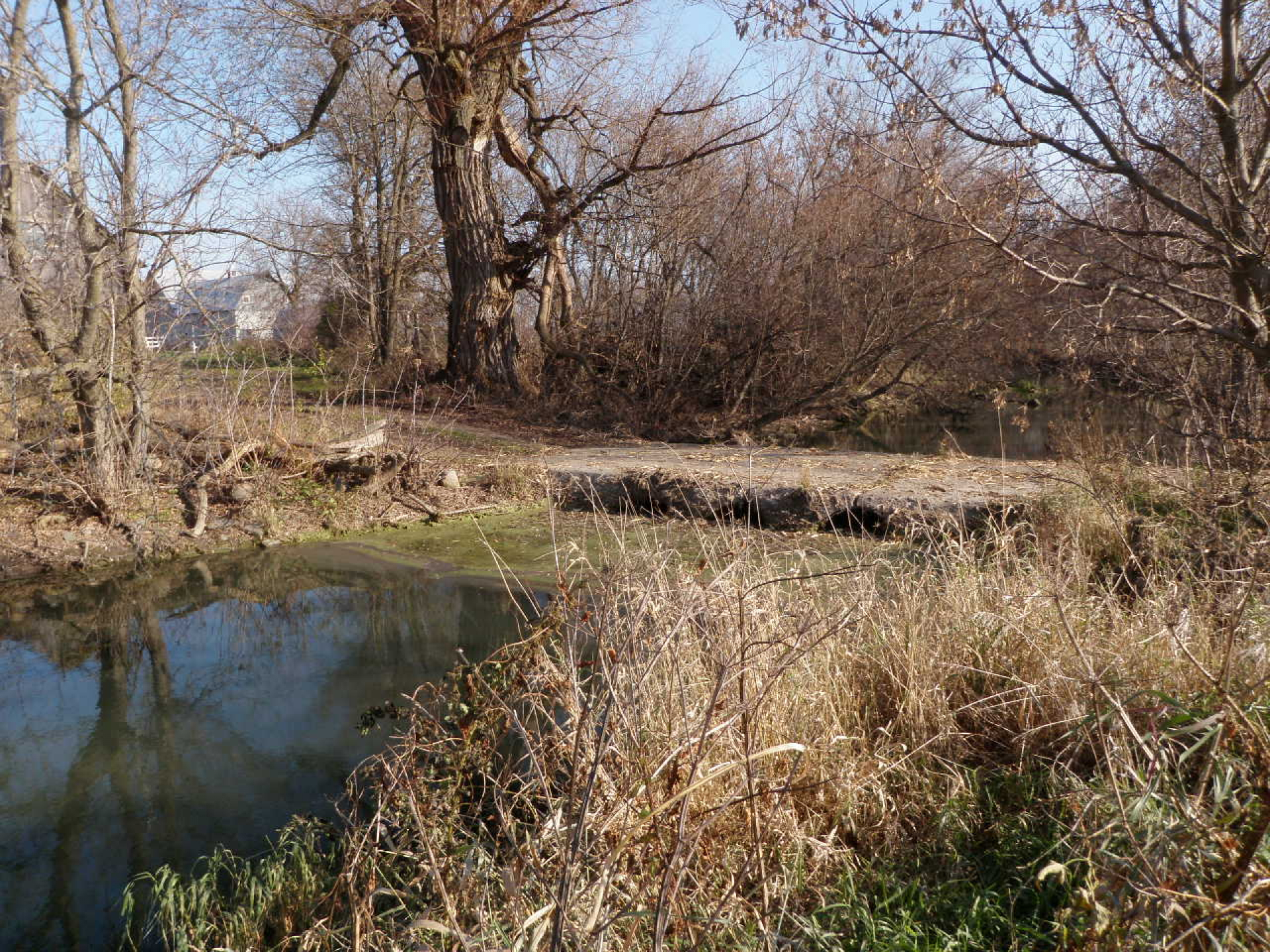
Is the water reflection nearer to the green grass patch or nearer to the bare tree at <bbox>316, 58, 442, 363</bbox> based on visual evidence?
the green grass patch

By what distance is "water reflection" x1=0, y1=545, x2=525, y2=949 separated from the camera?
434cm

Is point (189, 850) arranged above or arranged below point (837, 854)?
below

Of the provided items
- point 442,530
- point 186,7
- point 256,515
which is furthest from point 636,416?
point 186,7

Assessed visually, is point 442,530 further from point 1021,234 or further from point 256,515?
point 1021,234

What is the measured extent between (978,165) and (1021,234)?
50 centimetres

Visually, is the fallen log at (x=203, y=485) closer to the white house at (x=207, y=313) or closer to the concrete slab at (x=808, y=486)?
the white house at (x=207, y=313)

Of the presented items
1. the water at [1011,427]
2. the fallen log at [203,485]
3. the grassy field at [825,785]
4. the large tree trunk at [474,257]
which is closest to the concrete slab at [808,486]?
the water at [1011,427]

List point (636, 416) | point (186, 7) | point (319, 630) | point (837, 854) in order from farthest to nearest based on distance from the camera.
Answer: point (636, 416), point (186, 7), point (319, 630), point (837, 854)

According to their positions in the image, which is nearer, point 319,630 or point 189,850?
point 189,850

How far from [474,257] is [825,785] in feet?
44.5

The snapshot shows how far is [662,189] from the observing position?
15.0 meters

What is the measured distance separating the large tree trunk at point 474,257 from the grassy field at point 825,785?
1211cm

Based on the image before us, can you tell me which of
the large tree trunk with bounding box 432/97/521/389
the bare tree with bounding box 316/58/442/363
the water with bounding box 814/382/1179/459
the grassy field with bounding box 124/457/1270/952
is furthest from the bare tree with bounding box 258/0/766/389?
the grassy field with bounding box 124/457/1270/952

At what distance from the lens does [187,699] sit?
616 cm
